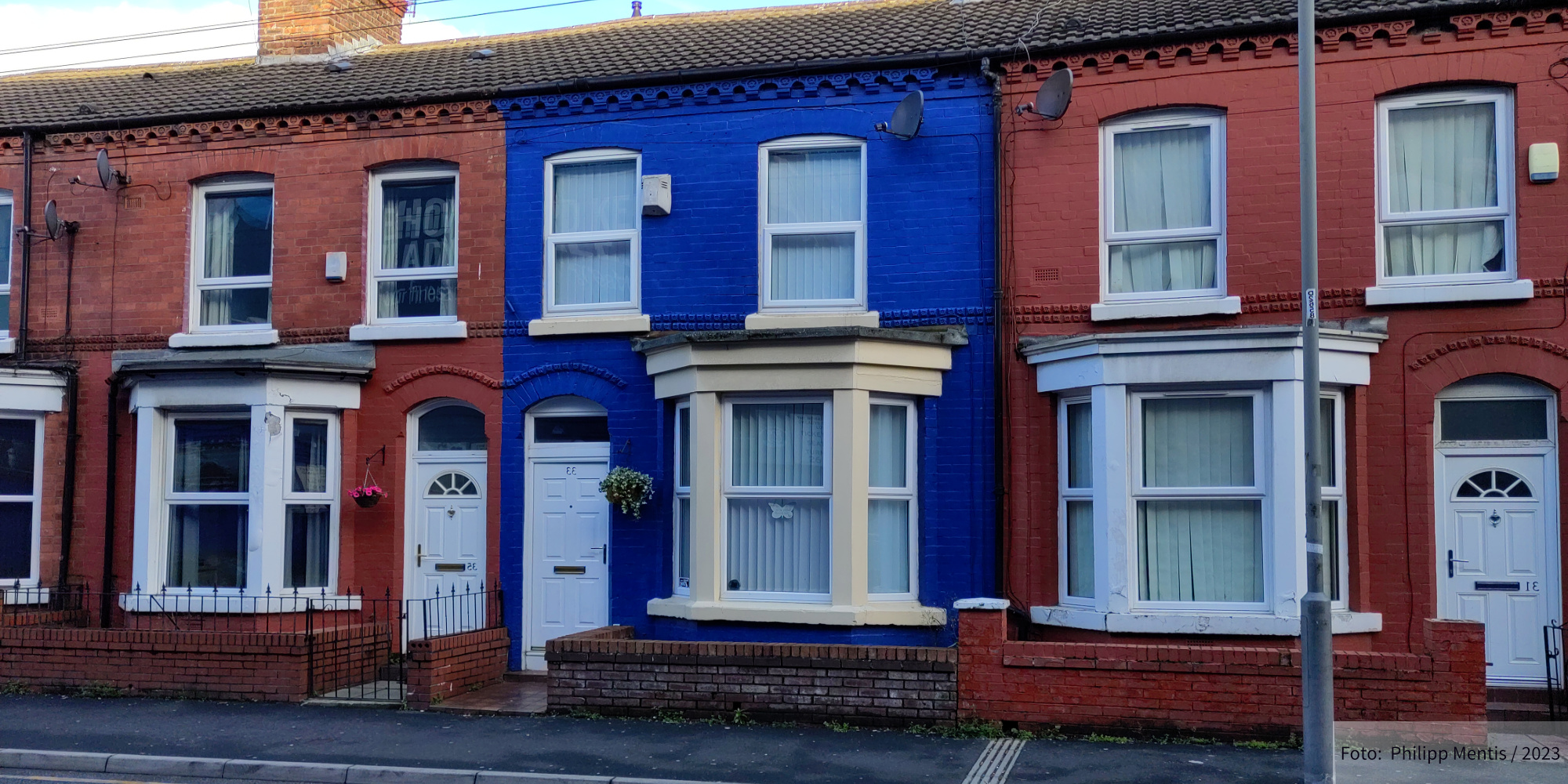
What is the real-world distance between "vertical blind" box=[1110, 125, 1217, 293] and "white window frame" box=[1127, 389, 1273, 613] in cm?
121

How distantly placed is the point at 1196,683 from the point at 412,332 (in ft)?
26.2

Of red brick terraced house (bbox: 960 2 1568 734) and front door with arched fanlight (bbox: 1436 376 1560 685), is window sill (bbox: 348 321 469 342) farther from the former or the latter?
front door with arched fanlight (bbox: 1436 376 1560 685)

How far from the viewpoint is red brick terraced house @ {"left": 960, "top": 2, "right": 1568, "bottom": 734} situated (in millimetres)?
11078

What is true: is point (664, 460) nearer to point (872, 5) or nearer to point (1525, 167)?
point (872, 5)

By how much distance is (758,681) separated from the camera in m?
10.7

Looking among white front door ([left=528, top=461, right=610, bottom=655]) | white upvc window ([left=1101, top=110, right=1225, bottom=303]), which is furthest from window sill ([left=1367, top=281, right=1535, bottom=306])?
white front door ([left=528, top=461, right=610, bottom=655])

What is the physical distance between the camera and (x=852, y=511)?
39.2 feet

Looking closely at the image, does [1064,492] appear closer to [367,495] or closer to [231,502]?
[367,495]

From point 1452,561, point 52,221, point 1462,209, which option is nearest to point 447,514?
point 52,221

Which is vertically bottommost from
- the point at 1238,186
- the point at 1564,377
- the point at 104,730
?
the point at 104,730

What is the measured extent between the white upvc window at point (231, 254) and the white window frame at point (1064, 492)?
8.06 m

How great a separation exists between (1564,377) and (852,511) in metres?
5.82

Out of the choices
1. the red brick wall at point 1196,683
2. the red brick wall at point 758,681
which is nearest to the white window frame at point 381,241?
the red brick wall at point 758,681

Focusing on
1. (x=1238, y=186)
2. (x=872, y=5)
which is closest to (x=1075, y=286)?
(x=1238, y=186)
